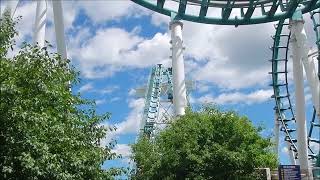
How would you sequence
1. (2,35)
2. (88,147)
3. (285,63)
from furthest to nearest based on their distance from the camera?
(285,63) → (88,147) → (2,35)

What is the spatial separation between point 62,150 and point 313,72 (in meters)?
25.7

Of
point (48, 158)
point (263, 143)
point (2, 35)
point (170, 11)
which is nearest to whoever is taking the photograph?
point (48, 158)

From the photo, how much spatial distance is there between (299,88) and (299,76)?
0.76 m

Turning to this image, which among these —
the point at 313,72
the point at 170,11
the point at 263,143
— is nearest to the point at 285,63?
the point at 313,72

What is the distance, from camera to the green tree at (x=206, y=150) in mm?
22469

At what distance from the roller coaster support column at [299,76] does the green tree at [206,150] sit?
7091 mm

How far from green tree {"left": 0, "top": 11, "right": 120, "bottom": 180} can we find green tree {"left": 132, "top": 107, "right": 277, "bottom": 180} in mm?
9640

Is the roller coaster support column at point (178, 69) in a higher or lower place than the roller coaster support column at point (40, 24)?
higher

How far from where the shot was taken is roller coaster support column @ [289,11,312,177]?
1265 inches

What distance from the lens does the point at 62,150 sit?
36.4 feet

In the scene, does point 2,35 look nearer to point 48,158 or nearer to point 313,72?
point 48,158

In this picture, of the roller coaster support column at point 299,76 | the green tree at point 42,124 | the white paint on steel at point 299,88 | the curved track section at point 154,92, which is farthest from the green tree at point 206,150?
the curved track section at point 154,92

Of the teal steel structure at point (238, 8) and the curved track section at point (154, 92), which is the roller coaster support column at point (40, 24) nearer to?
the teal steel structure at point (238, 8)

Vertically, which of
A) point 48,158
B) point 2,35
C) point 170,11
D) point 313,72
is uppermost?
point 170,11
